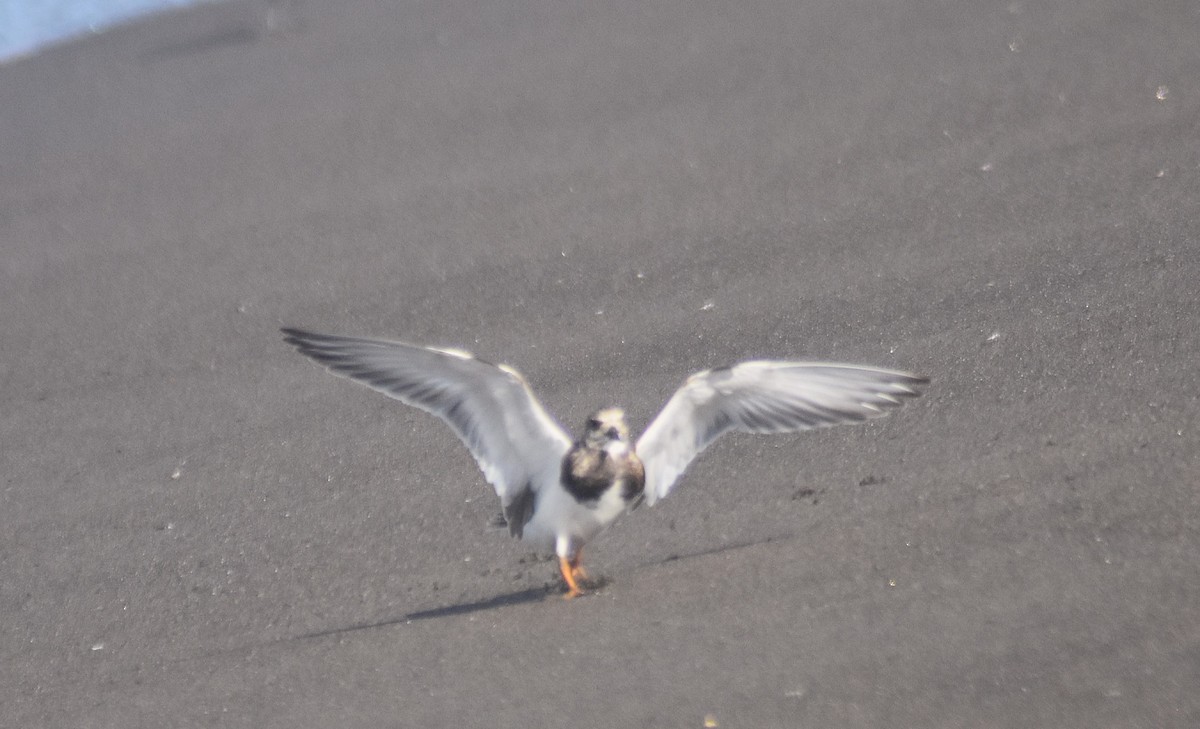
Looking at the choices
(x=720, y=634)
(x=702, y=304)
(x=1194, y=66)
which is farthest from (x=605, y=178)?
(x=720, y=634)

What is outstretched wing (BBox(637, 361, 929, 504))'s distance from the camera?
5.50 m

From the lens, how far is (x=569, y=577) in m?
5.19

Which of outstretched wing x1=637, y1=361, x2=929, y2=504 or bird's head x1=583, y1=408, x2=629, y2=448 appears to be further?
outstretched wing x1=637, y1=361, x2=929, y2=504

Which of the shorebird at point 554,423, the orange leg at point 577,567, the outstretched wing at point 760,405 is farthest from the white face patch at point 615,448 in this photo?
the orange leg at point 577,567

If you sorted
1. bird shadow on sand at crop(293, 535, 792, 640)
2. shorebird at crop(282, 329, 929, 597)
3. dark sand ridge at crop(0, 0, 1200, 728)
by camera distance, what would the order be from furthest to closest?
shorebird at crop(282, 329, 929, 597) → bird shadow on sand at crop(293, 535, 792, 640) → dark sand ridge at crop(0, 0, 1200, 728)

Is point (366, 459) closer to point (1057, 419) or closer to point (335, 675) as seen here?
point (335, 675)

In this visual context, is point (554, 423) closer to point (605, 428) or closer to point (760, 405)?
point (605, 428)

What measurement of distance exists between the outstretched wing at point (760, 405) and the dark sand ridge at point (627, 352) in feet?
0.84

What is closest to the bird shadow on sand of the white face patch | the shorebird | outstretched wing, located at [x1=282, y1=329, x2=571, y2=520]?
the shorebird

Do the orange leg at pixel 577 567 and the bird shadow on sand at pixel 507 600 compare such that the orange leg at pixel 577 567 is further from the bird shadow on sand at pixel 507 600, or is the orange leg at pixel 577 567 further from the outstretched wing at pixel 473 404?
the outstretched wing at pixel 473 404

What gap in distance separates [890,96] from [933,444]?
401 centimetres

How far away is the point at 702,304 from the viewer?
7281 millimetres

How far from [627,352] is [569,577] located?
1946 mm

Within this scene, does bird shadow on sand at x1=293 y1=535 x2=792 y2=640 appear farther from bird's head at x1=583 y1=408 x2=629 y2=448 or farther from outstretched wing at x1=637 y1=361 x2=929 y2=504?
bird's head at x1=583 y1=408 x2=629 y2=448
